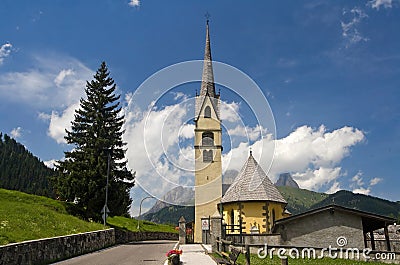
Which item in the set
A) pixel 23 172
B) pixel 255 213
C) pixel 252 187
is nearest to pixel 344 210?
pixel 255 213

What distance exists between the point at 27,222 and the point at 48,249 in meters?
6.72

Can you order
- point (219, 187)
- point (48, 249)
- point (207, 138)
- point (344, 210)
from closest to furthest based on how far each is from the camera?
point (48, 249)
point (344, 210)
point (219, 187)
point (207, 138)

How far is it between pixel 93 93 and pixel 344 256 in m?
29.1

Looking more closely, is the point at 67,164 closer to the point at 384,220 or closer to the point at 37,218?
the point at 37,218

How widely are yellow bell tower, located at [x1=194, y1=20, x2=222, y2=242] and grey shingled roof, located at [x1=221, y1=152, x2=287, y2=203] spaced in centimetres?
818

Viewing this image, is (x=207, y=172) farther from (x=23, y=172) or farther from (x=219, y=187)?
(x=23, y=172)

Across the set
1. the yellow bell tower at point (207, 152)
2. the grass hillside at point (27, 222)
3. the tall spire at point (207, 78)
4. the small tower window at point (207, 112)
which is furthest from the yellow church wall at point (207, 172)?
the grass hillside at point (27, 222)

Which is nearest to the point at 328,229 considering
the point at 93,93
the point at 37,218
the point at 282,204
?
the point at 282,204

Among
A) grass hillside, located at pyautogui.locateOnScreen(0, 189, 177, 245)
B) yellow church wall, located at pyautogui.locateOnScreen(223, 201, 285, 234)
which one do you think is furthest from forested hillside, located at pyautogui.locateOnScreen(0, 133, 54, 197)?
yellow church wall, located at pyautogui.locateOnScreen(223, 201, 285, 234)

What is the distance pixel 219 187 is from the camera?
1874 inches

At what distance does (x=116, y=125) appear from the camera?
127 feet

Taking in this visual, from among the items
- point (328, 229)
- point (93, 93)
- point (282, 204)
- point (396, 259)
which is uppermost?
point (93, 93)

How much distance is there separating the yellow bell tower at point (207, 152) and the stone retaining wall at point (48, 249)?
25.4m

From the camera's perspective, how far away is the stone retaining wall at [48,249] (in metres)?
11.5
